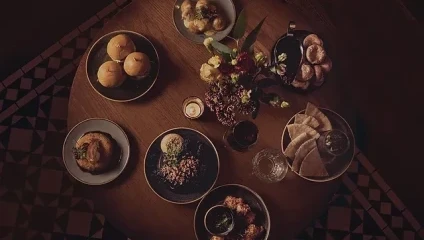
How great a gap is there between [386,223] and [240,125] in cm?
132

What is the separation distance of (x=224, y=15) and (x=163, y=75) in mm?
369

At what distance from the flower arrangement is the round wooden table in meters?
0.18

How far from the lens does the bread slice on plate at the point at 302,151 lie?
1.96 metres

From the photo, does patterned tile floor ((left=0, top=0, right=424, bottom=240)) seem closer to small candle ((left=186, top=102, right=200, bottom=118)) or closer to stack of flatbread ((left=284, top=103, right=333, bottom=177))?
stack of flatbread ((left=284, top=103, right=333, bottom=177))

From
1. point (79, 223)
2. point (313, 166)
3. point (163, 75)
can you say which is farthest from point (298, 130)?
point (79, 223)

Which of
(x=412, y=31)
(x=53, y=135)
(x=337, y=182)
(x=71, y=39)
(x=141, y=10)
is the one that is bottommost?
(x=53, y=135)

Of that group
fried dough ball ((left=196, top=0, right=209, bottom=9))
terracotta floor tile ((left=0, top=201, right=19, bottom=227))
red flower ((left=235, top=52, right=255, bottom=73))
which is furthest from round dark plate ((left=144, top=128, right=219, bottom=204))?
terracotta floor tile ((left=0, top=201, right=19, bottom=227))

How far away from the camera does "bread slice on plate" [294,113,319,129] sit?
1980 millimetres

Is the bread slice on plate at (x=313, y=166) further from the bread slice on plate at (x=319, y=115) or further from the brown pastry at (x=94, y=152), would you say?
the brown pastry at (x=94, y=152)

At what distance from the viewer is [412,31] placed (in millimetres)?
2100

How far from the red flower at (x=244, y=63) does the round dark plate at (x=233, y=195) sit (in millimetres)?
513

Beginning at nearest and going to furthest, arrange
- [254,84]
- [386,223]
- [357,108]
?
[254,84], [357,108], [386,223]

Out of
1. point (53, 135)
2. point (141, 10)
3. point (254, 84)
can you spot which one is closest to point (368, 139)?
point (254, 84)

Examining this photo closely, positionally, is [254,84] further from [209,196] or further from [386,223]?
[386,223]
